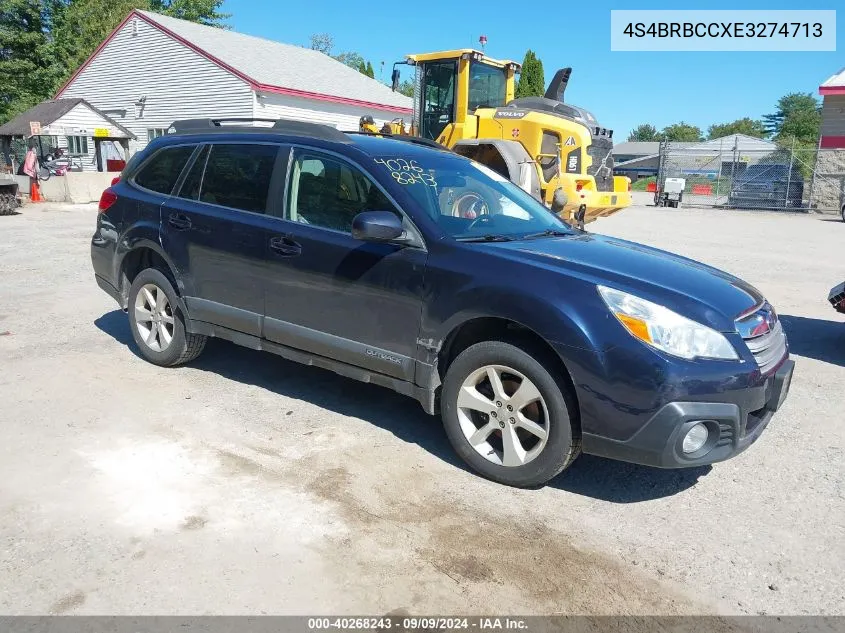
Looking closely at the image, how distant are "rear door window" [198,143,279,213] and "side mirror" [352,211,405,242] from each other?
41.9 inches

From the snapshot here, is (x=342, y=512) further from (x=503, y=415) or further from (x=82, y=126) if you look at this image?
(x=82, y=126)

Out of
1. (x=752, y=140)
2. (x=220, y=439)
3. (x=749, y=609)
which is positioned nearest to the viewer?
(x=749, y=609)

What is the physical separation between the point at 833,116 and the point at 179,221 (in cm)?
2855

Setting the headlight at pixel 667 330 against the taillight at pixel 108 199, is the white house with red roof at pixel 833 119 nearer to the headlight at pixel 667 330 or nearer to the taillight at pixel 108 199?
the headlight at pixel 667 330

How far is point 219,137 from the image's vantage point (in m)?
5.03

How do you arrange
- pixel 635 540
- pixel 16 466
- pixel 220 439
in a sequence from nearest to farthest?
pixel 635 540 → pixel 16 466 → pixel 220 439

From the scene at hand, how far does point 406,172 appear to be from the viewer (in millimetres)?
4242

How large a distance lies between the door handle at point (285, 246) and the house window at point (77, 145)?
2871 centimetres

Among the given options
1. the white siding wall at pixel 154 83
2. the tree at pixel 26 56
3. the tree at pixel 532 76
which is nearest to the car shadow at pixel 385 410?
the white siding wall at pixel 154 83

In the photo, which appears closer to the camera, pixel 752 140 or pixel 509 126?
pixel 509 126

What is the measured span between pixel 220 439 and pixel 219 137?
89.1 inches

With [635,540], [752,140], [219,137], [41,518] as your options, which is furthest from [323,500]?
[752,140]

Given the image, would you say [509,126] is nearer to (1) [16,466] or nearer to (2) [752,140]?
(1) [16,466]

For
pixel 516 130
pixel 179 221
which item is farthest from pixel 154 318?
pixel 516 130
